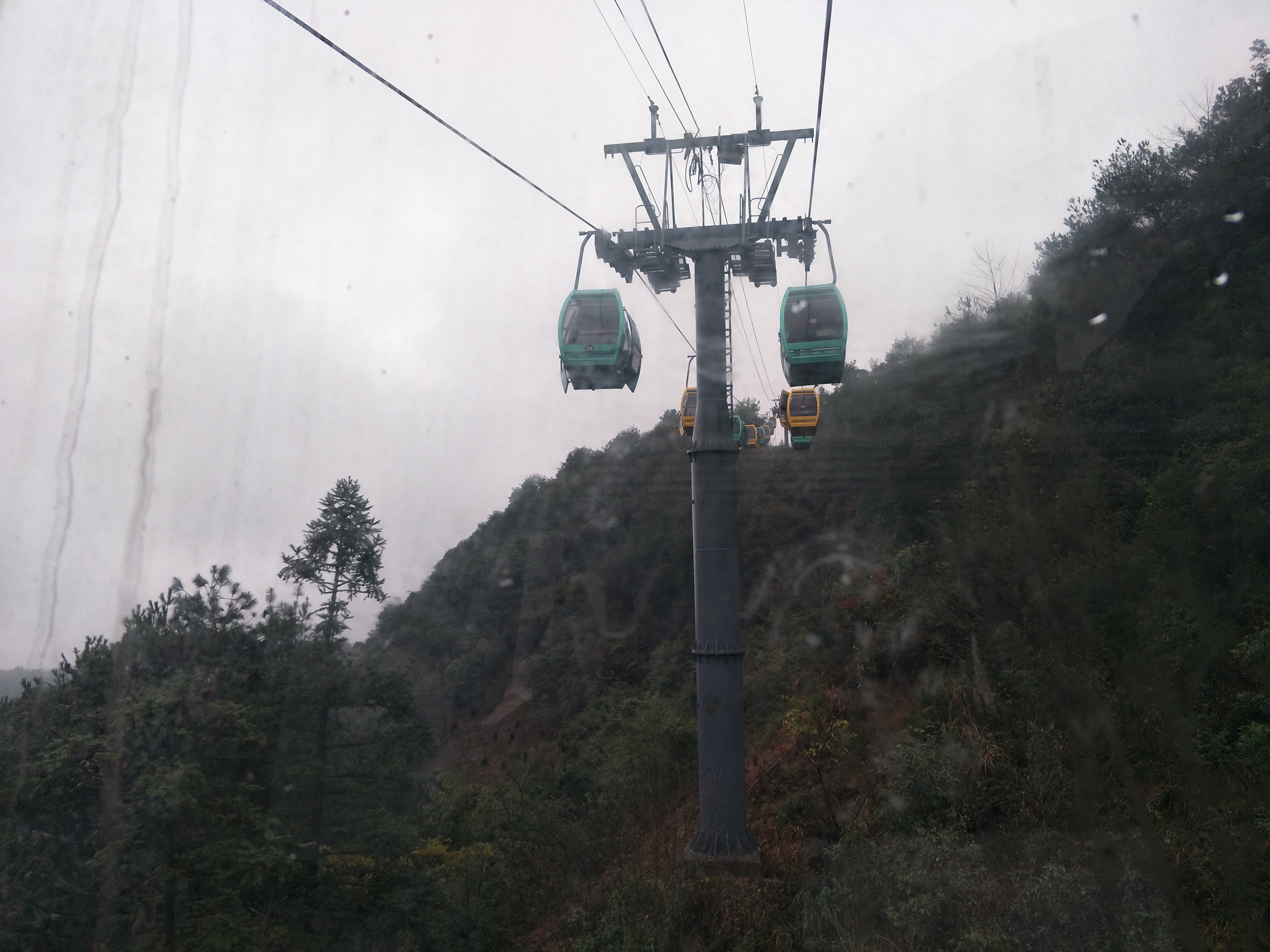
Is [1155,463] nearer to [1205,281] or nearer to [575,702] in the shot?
[1205,281]

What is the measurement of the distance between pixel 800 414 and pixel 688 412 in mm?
1826

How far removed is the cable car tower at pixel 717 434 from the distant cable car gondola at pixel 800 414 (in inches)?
133

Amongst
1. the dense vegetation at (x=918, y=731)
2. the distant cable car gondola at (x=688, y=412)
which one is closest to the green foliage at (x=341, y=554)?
the dense vegetation at (x=918, y=731)

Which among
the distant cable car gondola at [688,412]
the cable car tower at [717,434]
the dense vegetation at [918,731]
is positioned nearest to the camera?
the dense vegetation at [918,731]

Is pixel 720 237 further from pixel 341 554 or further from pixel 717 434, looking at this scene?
pixel 341 554

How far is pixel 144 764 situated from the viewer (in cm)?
868

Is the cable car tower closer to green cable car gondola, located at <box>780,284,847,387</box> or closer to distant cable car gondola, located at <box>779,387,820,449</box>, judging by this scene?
green cable car gondola, located at <box>780,284,847,387</box>

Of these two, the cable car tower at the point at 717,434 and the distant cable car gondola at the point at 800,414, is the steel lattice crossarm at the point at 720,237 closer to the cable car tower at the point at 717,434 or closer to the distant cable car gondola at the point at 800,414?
the cable car tower at the point at 717,434

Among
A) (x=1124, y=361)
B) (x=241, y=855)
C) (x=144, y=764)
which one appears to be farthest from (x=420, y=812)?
(x=1124, y=361)

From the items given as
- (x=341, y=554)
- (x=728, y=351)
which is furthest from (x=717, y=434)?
(x=341, y=554)

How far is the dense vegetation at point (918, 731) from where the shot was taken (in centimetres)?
671

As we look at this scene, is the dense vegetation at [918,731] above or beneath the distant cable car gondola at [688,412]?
beneath

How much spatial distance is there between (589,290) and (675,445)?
18.9 metres

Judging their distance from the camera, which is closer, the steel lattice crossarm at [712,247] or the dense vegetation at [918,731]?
the dense vegetation at [918,731]
